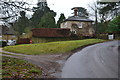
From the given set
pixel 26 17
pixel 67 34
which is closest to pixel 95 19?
pixel 67 34

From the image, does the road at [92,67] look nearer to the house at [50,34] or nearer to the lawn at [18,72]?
the lawn at [18,72]

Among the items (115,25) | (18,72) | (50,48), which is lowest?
(18,72)

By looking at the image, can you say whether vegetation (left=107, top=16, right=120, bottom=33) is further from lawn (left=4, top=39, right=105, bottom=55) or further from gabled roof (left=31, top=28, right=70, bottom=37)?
lawn (left=4, top=39, right=105, bottom=55)

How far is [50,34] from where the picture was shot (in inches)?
1232

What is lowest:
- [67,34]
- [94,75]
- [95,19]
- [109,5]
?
[94,75]

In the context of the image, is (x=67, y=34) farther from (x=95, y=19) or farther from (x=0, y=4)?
(x=0, y=4)

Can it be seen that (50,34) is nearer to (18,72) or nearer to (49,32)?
(49,32)

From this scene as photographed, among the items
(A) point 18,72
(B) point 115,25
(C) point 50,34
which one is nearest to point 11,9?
(A) point 18,72

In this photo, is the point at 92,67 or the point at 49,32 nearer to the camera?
the point at 92,67

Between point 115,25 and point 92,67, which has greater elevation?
point 115,25

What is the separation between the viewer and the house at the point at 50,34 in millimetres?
31359

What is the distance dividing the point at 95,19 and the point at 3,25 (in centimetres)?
3513

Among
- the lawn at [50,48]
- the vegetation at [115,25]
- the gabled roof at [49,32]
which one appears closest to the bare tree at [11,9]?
the lawn at [50,48]

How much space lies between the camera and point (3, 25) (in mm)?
8648
